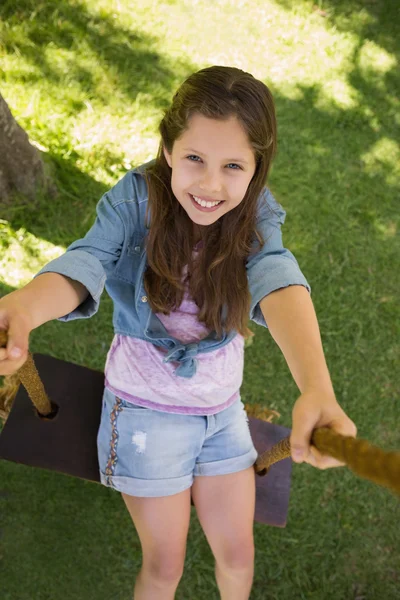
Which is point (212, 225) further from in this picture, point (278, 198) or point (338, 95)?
point (338, 95)

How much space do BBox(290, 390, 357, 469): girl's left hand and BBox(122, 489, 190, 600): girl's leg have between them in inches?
31.8

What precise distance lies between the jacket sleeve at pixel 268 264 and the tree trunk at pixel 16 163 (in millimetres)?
1310

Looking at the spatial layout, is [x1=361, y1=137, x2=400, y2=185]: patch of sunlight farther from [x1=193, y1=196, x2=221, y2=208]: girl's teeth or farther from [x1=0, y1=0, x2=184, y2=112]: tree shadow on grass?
[x1=193, y1=196, x2=221, y2=208]: girl's teeth

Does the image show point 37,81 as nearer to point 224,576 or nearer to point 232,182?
point 232,182

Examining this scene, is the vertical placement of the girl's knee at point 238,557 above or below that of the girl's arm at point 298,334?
below

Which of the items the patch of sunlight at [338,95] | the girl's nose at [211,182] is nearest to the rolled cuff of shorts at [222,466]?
the girl's nose at [211,182]

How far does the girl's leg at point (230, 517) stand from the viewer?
1.84m

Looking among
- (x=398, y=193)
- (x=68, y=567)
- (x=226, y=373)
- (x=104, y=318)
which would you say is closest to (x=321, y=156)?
(x=398, y=193)

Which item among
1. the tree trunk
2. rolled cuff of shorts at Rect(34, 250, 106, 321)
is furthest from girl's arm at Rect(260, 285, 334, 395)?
the tree trunk

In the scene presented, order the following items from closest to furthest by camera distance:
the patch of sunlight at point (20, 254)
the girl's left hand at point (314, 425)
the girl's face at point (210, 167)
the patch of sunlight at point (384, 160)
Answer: the girl's left hand at point (314, 425)
the girl's face at point (210, 167)
the patch of sunlight at point (20, 254)
the patch of sunlight at point (384, 160)

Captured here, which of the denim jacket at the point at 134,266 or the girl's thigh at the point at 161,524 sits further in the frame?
the girl's thigh at the point at 161,524

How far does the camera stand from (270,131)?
1500 mm

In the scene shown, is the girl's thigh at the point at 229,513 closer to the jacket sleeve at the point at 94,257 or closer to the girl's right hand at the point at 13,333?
the jacket sleeve at the point at 94,257

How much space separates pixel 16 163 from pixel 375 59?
2428 mm
